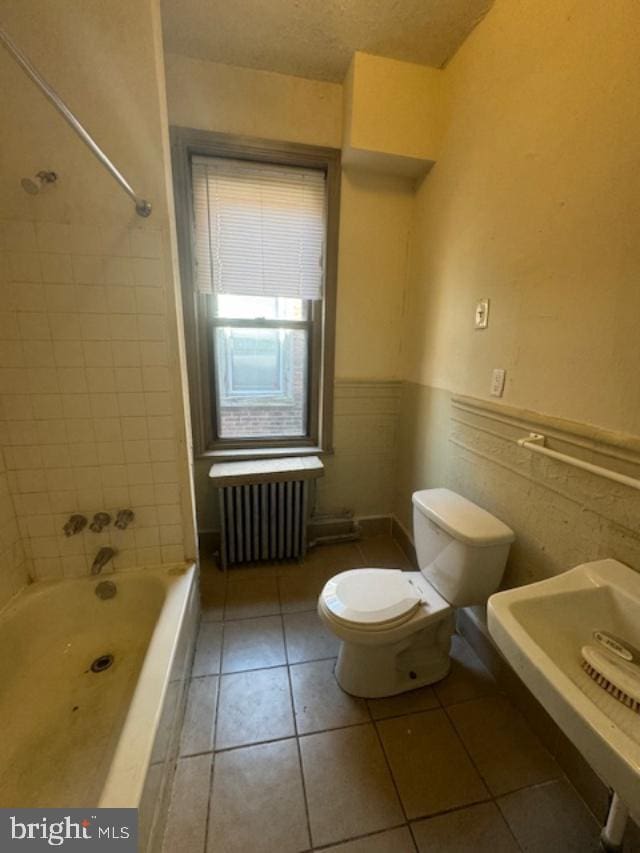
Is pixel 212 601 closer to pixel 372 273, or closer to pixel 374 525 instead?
pixel 374 525

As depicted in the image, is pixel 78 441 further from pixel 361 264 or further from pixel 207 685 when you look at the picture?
pixel 361 264

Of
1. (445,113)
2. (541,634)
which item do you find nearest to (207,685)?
(541,634)

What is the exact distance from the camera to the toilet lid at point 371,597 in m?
1.22

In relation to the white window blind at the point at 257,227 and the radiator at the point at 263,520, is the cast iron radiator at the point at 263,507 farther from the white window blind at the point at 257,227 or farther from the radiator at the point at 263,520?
the white window blind at the point at 257,227

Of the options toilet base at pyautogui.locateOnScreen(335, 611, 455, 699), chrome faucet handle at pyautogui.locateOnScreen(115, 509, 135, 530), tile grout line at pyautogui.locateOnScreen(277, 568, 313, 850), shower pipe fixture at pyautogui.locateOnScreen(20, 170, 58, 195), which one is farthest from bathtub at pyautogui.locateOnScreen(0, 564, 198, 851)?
shower pipe fixture at pyautogui.locateOnScreen(20, 170, 58, 195)

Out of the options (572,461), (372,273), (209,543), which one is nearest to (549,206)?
(572,461)

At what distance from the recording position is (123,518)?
1484 mm

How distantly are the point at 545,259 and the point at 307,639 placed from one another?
1.75 meters

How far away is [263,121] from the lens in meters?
1.74

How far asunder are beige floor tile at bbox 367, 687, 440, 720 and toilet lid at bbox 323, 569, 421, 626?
0.38 meters

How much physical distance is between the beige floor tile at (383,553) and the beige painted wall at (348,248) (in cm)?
20

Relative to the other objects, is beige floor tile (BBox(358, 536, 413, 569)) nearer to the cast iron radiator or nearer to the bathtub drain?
the cast iron radiator

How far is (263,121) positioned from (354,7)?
0.58 metres

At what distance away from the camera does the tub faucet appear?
1.46m
